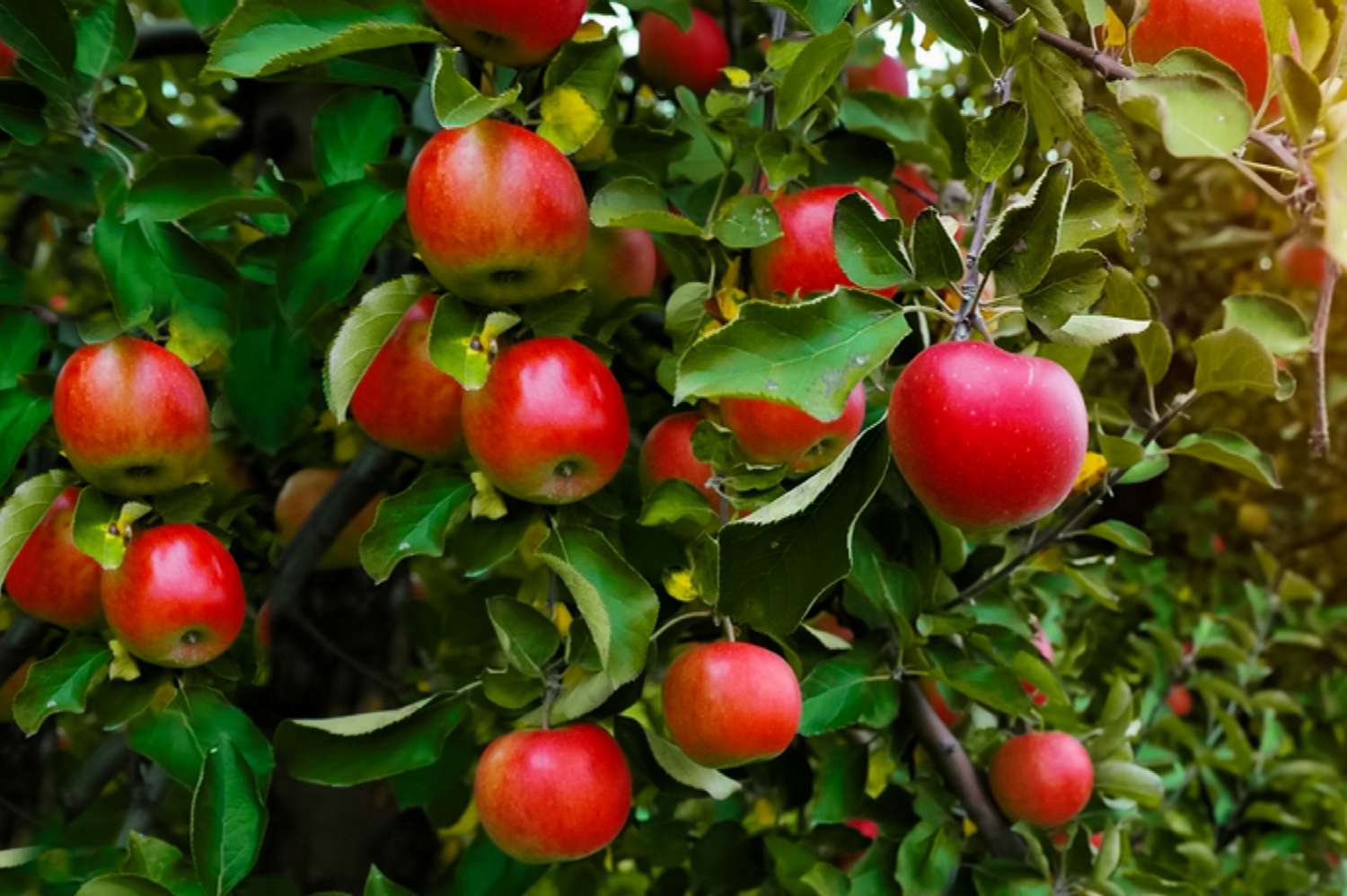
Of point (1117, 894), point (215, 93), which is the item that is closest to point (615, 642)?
point (1117, 894)

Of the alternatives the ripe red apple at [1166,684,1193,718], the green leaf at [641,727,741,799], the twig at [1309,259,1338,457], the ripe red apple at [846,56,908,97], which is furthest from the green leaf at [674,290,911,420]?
the ripe red apple at [1166,684,1193,718]

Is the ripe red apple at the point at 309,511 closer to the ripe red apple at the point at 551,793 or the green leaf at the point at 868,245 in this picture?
the ripe red apple at the point at 551,793

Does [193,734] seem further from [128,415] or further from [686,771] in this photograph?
[686,771]

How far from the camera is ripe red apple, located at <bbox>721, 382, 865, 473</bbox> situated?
2.71 ft

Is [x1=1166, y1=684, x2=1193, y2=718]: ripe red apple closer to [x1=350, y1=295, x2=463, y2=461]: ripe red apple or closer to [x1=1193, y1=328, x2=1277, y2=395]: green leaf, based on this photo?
[x1=1193, y1=328, x2=1277, y2=395]: green leaf

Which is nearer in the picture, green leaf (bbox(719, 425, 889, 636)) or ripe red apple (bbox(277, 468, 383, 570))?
green leaf (bbox(719, 425, 889, 636))

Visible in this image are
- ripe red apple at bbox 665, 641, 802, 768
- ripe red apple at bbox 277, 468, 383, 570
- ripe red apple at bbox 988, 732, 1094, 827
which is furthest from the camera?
ripe red apple at bbox 277, 468, 383, 570

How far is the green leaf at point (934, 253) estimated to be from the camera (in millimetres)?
632

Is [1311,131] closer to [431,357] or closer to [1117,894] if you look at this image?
[431,357]

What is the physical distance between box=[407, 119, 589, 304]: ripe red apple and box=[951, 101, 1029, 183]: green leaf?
0.99 feet

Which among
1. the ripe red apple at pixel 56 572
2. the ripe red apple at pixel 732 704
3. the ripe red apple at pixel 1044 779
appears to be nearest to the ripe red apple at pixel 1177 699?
the ripe red apple at pixel 1044 779

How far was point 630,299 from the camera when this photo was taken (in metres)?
0.97

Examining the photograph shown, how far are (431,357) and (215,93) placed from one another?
4.26 ft

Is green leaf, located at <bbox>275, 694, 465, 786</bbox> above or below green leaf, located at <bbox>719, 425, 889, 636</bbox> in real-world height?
below
